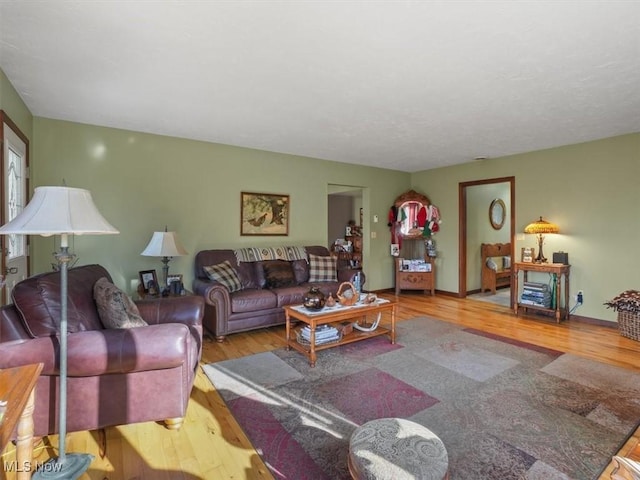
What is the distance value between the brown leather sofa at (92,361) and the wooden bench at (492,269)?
6.04 m

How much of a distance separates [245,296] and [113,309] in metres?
1.80

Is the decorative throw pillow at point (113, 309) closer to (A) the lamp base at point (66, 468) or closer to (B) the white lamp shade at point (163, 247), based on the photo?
(A) the lamp base at point (66, 468)

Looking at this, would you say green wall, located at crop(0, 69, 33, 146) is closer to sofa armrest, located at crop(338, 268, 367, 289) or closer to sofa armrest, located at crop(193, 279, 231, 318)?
sofa armrest, located at crop(193, 279, 231, 318)

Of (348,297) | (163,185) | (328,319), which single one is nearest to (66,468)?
(328,319)

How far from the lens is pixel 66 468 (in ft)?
5.23

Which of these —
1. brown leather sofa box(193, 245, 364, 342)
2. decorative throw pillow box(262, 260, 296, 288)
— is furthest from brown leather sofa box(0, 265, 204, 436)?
decorative throw pillow box(262, 260, 296, 288)

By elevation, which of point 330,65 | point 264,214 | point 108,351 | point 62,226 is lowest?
point 108,351

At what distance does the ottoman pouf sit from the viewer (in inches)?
46.6

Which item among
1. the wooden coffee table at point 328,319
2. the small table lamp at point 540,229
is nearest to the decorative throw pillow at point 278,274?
the wooden coffee table at point 328,319

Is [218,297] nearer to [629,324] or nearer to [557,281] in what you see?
[557,281]

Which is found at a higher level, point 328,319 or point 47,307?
point 47,307

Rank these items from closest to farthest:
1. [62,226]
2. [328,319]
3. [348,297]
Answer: [62,226], [328,319], [348,297]

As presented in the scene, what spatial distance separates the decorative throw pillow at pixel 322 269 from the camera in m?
4.65

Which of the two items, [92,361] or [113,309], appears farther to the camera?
[113,309]
